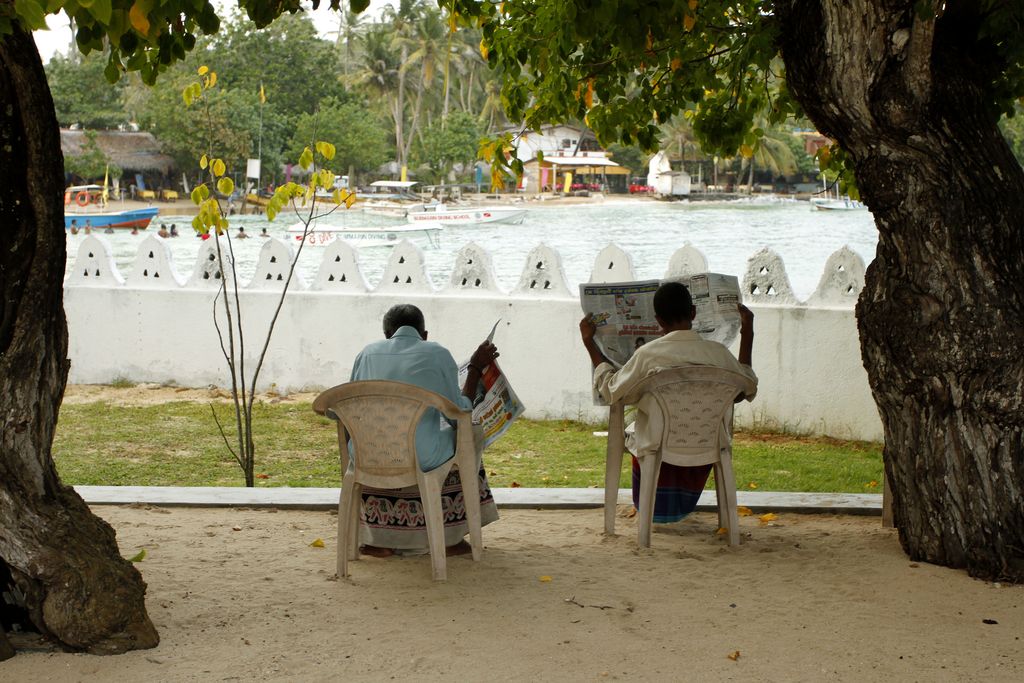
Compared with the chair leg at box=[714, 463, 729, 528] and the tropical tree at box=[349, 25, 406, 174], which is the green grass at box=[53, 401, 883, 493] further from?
the tropical tree at box=[349, 25, 406, 174]

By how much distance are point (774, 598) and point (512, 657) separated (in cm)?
111

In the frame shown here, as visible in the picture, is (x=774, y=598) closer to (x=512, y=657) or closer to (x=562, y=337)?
(x=512, y=657)

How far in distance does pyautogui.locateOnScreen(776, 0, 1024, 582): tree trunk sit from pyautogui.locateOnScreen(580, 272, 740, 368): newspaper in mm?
821

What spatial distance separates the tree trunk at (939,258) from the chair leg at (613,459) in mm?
1085

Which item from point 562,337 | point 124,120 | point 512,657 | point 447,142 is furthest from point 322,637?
point 447,142

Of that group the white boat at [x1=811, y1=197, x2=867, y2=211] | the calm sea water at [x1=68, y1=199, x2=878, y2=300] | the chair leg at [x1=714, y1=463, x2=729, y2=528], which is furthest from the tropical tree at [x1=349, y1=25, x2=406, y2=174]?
→ the chair leg at [x1=714, y1=463, x2=729, y2=528]

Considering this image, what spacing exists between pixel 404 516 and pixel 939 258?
2.28m

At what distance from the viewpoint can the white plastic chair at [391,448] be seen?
4301 millimetres

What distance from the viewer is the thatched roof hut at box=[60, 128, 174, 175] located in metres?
25.9

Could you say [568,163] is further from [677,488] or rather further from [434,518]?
[434,518]

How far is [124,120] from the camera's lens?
91.1ft

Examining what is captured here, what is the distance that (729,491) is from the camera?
4875 mm

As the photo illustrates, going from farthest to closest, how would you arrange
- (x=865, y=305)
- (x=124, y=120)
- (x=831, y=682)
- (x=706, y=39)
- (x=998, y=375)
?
1. (x=124, y=120)
2. (x=706, y=39)
3. (x=865, y=305)
4. (x=998, y=375)
5. (x=831, y=682)

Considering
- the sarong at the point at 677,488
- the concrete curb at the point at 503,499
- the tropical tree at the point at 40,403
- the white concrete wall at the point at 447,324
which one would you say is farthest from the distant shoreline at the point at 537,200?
the tropical tree at the point at 40,403
